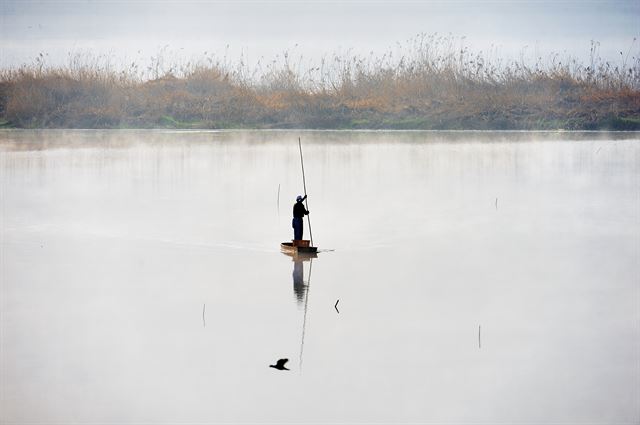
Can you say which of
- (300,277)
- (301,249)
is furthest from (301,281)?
(301,249)

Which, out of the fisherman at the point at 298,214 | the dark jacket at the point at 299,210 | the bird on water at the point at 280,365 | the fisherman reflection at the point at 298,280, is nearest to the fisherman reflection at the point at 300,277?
the fisherman reflection at the point at 298,280

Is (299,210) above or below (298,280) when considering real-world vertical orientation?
above

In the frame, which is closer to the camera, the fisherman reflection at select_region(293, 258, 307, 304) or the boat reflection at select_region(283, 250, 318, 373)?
the boat reflection at select_region(283, 250, 318, 373)

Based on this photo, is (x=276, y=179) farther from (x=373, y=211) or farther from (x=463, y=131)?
(x=463, y=131)

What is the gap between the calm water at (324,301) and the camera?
1012 centimetres

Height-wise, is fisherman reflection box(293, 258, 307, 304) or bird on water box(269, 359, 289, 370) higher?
fisherman reflection box(293, 258, 307, 304)

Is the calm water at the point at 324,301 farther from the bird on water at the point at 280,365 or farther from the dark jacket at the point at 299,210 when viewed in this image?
the dark jacket at the point at 299,210

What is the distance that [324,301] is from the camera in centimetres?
1365

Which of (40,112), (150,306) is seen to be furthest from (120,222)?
(40,112)

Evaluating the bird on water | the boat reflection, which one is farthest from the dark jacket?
the bird on water

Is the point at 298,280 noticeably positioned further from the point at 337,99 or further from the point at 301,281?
the point at 337,99

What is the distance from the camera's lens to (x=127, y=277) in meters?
15.3

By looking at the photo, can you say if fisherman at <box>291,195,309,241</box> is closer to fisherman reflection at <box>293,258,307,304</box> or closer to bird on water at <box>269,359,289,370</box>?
fisherman reflection at <box>293,258,307,304</box>

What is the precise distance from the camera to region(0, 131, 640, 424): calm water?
1012 centimetres
